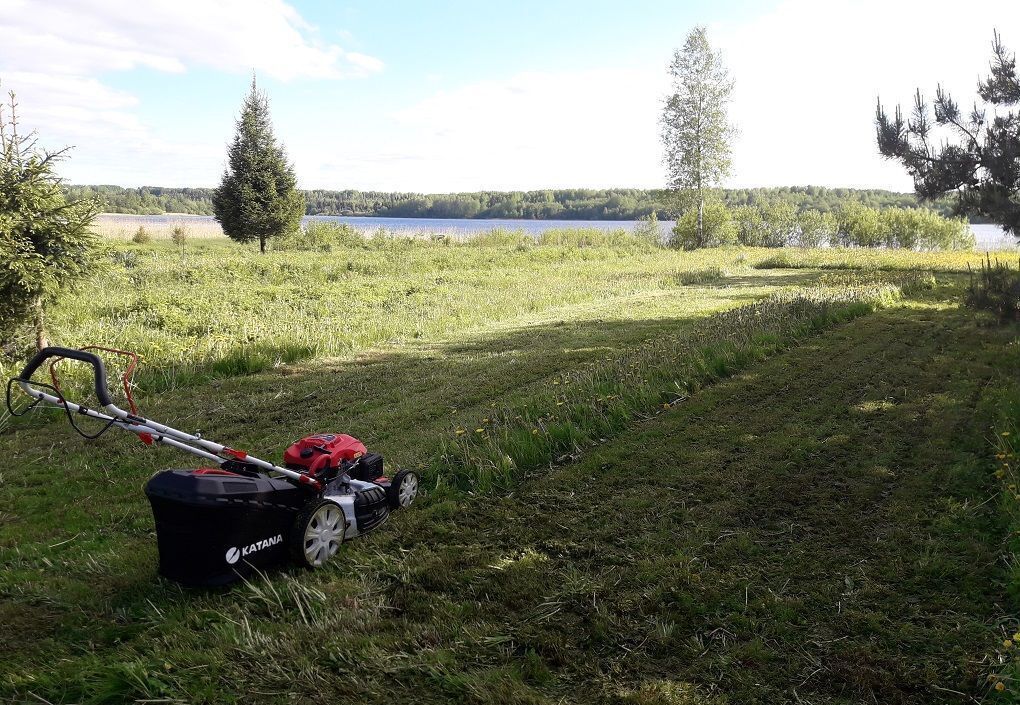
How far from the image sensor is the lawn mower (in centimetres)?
316

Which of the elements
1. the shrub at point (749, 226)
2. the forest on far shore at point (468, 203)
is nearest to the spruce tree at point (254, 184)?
the shrub at point (749, 226)

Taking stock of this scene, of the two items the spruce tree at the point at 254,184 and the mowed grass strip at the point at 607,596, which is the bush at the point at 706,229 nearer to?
the spruce tree at the point at 254,184

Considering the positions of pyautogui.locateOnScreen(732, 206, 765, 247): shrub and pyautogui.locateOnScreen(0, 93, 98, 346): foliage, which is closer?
pyautogui.locateOnScreen(0, 93, 98, 346): foliage

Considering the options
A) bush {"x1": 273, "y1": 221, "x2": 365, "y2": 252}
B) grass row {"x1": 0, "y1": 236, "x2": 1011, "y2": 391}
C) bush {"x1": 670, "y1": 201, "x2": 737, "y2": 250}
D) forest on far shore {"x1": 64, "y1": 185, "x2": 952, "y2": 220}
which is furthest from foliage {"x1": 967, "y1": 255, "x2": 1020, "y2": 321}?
forest on far shore {"x1": 64, "y1": 185, "x2": 952, "y2": 220}

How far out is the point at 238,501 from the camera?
10.7ft

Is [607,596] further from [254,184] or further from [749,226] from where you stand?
[749,226]

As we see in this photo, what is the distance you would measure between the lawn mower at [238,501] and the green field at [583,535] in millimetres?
156

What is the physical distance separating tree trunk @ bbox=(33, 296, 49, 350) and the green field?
0.39 metres

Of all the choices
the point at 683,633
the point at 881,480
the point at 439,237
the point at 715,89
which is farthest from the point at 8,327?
the point at 715,89

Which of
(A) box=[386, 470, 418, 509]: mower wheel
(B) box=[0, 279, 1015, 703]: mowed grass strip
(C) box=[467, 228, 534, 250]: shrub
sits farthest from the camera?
(C) box=[467, 228, 534, 250]: shrub

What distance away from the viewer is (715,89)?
1412 inches

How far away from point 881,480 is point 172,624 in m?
4.16

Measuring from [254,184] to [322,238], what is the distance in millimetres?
10196

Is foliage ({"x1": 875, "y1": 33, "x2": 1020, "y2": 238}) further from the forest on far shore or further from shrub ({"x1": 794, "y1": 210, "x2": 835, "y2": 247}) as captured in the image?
the forest on far shore
